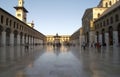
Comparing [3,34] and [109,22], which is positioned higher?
[109,22]

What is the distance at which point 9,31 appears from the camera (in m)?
53.3

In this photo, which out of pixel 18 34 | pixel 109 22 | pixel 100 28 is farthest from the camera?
pixel 18 34

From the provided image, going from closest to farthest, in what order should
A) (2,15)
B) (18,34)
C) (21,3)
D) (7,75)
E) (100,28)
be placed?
(7,75)
(2,15)
(100,28)
(18,34)
(21,3)

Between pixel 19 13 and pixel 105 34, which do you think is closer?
pixel 105 34

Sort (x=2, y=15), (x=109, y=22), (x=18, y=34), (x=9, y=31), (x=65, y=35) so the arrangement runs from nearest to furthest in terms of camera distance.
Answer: (x=2, y=15), (x=109, y=22), (x=9, y=31), (x=18, y=34), (x=65, y=35)

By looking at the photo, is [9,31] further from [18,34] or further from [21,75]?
[21,75]

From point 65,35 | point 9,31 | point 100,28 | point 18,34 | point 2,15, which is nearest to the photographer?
point 2,15

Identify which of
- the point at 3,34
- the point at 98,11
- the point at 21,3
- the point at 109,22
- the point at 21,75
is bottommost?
the point at 21,75

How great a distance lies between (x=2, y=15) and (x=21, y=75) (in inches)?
1614

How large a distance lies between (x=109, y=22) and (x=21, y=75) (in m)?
45.2

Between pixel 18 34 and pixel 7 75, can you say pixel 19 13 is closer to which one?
pixel 18 34

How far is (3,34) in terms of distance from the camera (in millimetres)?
47000

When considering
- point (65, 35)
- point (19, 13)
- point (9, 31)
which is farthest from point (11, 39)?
point (65, 35)

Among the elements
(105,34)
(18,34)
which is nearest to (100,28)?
(105,34)
